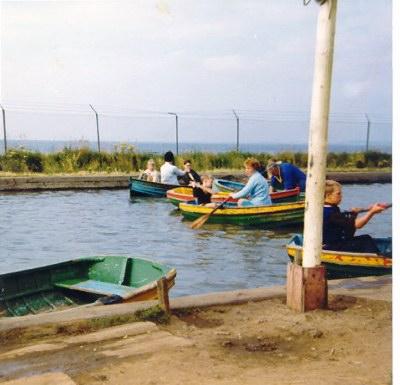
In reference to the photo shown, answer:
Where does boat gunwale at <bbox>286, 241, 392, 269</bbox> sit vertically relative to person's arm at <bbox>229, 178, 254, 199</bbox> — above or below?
below

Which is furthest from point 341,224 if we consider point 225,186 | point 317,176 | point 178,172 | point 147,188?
point 147,188

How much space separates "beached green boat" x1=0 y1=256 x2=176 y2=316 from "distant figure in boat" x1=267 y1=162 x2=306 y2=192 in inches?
375

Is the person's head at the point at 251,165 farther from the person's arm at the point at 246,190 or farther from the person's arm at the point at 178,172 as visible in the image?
the person's arm at the point at 178,172

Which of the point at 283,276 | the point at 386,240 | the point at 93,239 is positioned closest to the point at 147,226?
the point at 93,239

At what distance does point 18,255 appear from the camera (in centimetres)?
1150

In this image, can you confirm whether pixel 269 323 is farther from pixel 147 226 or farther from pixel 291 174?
pixel 291 174

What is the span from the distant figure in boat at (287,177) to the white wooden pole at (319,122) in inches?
438

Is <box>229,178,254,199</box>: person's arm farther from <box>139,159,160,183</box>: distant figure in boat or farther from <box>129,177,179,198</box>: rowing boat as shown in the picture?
<box>139,159,160,183</box>: distant figure in boat

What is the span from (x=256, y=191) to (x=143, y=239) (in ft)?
8.89

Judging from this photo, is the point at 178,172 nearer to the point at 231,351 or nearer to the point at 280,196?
the point at 280,196

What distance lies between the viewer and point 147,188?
19859mm

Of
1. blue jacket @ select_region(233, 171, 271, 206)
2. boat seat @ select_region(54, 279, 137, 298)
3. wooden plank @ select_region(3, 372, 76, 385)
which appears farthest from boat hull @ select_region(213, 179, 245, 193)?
Answer: wooden plank @ select_region(3, 372, 76, 385)

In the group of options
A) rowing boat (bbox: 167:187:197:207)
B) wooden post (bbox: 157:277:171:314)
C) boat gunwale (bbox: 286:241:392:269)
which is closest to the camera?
wooden post (bbox: 157:277:171:314)

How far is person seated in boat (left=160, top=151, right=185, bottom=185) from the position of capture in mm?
19094
